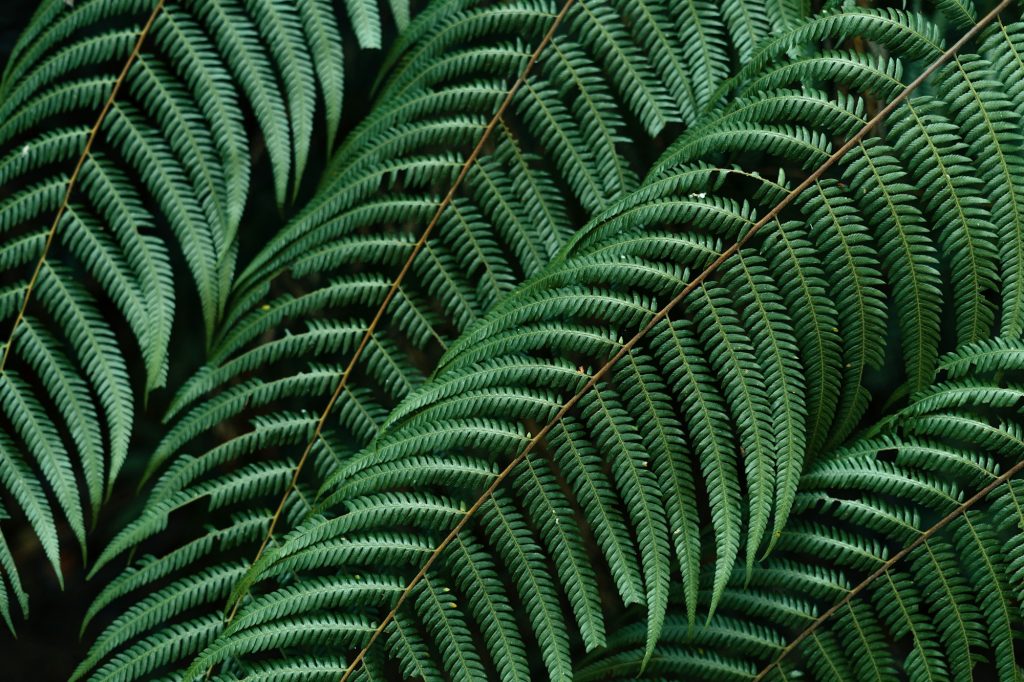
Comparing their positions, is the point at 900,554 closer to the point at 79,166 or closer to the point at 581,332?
the point at 581,332

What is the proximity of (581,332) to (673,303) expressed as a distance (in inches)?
4.6

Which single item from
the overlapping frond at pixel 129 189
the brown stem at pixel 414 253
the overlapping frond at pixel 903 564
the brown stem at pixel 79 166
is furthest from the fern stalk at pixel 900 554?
the brown stem at pixel 79 166

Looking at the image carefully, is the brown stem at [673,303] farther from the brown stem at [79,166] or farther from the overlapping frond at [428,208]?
the brown stem at [79,166]

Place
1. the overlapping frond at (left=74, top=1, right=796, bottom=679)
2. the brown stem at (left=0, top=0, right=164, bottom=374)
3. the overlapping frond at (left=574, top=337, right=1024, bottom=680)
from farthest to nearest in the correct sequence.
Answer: the brown stem at (left=0, top=0, right=164, bottom=374), the overlapping frond at (left=74, top=1, right=796, bottom=679), the overlapping frond at (left=574, top=337, right=1024, bottom=680)

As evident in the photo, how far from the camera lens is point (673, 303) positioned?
1.08 m

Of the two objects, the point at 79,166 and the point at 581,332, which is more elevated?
the point at 79,166

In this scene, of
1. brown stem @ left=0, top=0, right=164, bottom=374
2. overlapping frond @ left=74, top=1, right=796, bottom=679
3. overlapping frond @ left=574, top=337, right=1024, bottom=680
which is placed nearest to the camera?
overlapping frond @ left=574, top=337, right=1024, bottom=680

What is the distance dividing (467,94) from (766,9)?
419mm

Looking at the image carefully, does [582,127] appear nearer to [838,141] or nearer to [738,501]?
[838,141]

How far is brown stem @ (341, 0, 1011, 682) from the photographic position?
40.9 inches

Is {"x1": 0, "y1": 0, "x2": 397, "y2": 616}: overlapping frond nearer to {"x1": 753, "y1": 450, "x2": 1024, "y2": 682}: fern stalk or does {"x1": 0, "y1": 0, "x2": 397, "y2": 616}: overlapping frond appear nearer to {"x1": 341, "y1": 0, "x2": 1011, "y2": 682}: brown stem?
{"x1": 341, "y1": 0, "x2": 1011, "y2": 682}: brown stem

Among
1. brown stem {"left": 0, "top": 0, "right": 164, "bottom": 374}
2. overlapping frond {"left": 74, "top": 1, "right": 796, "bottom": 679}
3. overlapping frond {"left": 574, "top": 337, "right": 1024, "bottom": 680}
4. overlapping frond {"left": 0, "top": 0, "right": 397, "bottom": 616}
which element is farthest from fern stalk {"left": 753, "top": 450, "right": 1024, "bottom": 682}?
brown stem {"left": 0, "top": 0, "right": 164, "bottom": 374}

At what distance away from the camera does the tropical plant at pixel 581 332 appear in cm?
104

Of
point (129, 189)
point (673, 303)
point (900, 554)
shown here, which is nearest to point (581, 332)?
point (673, 303)
